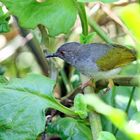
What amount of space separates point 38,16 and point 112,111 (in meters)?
1.12

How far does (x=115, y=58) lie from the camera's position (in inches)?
69.5

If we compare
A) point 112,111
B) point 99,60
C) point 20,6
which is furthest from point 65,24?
point 112,111

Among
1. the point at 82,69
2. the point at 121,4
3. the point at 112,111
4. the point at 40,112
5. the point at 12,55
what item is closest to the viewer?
the point at 112,111

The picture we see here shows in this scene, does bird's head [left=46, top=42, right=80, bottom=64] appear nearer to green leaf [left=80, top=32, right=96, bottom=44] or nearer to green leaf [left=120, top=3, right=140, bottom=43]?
green leaf [left=80, top=32, right=96, bottom=44]

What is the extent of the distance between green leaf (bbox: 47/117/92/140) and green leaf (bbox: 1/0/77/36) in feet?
1.05

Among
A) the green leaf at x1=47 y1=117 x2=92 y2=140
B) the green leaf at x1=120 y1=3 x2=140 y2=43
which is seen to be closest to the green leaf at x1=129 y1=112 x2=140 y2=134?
the green leaf at x1=120 y1=3 x2=140 y2=43

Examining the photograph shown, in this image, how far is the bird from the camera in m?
1.69

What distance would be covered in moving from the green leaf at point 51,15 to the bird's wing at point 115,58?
16.6 inches

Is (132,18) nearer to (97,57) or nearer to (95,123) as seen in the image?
(95,123)

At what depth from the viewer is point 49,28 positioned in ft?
4.38

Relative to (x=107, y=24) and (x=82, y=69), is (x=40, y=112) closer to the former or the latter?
(x=82, y=69)

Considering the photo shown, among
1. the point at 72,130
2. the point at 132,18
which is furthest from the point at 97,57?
the point at 132,18

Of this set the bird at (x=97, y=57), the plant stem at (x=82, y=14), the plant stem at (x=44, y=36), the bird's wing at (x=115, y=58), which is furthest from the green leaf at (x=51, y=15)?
the bird's wing at (x=115, y=58)

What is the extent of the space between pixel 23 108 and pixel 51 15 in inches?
14.8
